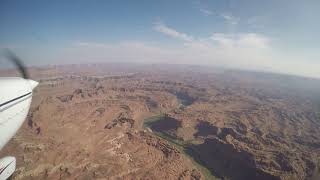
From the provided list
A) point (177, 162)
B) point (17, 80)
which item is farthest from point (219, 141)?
point (17, 80)

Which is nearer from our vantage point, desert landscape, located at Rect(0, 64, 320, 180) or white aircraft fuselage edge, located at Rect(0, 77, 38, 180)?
white aircraft fuselage edge, located at Rect(0, 77, 38, 180)

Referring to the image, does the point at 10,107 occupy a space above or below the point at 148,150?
above

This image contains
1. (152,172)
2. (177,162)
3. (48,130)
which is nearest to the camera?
(152,172)

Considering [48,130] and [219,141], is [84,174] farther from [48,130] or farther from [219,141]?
[219,141]

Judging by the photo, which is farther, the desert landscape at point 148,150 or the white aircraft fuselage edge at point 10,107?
the desert landscape at point 148,150

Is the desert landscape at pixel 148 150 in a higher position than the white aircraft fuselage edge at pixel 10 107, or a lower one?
lower

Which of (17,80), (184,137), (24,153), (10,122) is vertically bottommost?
(184,137)

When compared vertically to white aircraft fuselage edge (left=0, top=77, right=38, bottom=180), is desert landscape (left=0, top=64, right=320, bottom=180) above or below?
below

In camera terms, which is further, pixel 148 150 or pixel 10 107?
pixel 148 150
